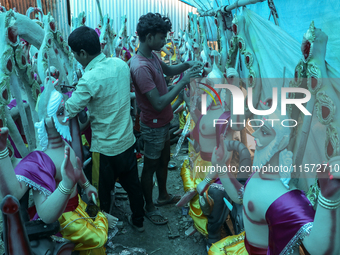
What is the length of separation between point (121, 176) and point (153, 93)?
2.32 feet

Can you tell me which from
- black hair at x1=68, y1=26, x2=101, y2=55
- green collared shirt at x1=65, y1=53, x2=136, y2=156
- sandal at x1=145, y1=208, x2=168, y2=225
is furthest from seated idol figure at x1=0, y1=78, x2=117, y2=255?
sandal at x1=145, y1=208, x2=168, y2=225

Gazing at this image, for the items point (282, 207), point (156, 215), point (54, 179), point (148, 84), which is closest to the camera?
point (282, 207)

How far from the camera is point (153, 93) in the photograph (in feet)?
6.99

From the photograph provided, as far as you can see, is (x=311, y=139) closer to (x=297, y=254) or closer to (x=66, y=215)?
(x=297, y=254)

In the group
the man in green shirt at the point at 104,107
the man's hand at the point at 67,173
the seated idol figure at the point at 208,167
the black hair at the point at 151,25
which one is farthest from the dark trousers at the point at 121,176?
the black hair at the point at 151,25

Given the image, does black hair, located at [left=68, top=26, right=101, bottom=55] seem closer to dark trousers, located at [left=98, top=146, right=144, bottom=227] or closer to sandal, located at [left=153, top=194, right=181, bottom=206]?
dark trousers, located at [left=98, top=146, right=144, bottom=227]

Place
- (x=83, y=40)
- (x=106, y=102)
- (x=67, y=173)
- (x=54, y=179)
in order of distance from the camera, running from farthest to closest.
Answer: (x=106, y=102) → (x=83, y=40) → (x=54, y=179) → (x=67, y=173)

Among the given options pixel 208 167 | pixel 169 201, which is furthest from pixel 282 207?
pixel 169 201

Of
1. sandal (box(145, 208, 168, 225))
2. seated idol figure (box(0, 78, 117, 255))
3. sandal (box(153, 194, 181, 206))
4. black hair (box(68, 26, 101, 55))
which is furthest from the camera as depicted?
sandal (box(153, 194, 181, 206))

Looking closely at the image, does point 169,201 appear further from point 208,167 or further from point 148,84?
point 148,84

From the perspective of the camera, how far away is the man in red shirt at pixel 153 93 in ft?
6.96

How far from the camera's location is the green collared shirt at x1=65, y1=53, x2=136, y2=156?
1.87m

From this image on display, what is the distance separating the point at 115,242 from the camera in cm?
238

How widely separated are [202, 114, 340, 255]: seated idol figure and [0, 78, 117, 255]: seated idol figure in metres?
Result: 0.85
